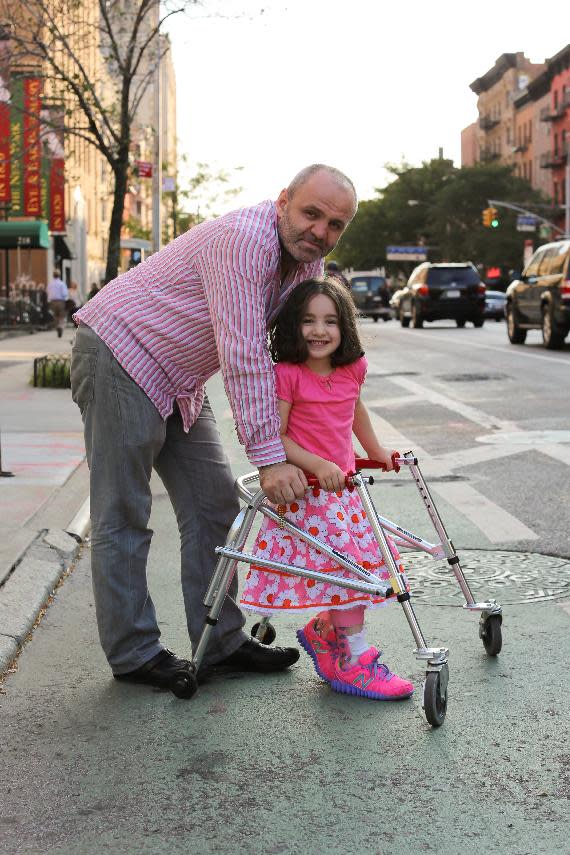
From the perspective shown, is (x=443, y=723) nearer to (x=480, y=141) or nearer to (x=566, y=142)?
(x=566, y=142)

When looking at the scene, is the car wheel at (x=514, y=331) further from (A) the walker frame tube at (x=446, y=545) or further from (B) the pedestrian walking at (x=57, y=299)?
(A) the walker frame tube at (x=446, y=545)

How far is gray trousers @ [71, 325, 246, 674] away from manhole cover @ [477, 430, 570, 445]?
266 inches

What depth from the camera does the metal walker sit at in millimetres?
4250

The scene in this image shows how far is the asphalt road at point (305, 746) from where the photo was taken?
347cm

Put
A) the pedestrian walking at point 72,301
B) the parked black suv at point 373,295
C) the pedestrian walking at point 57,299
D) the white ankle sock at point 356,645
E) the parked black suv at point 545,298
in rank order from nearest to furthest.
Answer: the white ankle sock at point 356,645 < the parked black suv at point 545,298 < the pedestrian walking at point 57,299 < the pedestrian walking at point 72,301 < the parked black suv at point 373,295

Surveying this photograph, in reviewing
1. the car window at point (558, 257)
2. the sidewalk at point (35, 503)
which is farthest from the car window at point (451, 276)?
the sidewalk at point (35, 503)

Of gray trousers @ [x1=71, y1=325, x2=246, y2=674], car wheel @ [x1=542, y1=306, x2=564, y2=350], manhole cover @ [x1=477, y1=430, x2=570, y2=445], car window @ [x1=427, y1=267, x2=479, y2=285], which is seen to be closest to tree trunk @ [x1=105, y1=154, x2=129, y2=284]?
car wheel @ [x1=542, y1=306, x2=564, y2=350]

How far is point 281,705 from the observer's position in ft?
15.0

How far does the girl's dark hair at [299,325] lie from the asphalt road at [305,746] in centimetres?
109

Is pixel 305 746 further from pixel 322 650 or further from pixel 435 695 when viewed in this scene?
pixel 322 650

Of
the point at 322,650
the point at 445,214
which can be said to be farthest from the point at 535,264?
the point at 445,214

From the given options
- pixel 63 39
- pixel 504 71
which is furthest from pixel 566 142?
pixel 63 39

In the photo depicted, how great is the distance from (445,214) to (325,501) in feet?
325

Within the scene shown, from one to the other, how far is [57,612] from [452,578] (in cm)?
172
